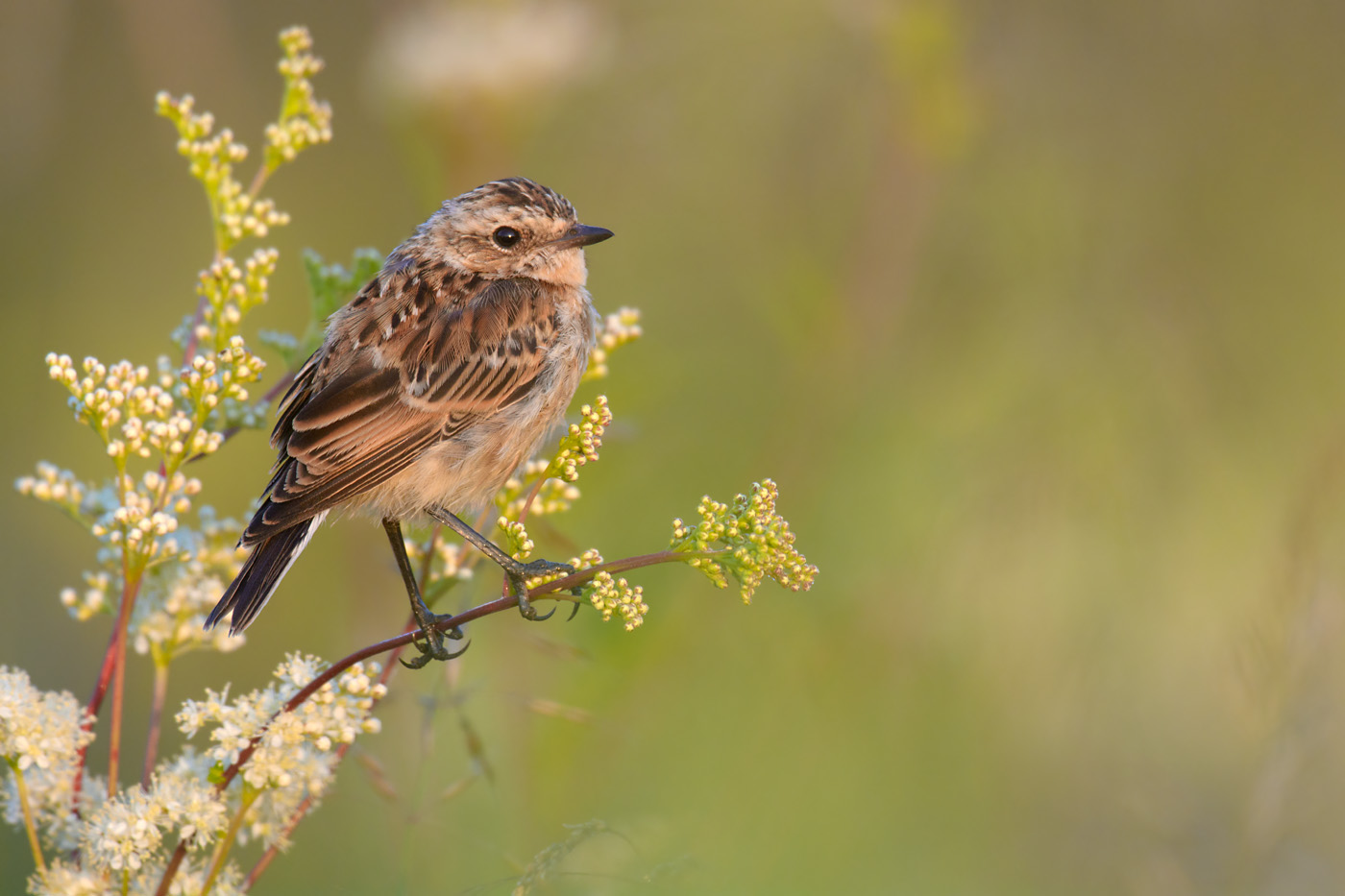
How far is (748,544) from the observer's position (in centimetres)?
199

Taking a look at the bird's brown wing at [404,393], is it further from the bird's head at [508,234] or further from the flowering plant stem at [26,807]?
the flowering plant stem at [26,807]

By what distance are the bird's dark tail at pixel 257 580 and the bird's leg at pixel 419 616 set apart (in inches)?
12.3

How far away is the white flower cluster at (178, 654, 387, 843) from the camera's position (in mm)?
1968

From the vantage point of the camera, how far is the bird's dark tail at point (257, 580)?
2.51 meters

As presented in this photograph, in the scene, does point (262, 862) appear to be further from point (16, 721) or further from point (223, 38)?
point (223, 38)

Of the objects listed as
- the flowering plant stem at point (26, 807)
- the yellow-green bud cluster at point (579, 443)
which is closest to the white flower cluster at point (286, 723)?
the flowering plant stem at point (26, 807)

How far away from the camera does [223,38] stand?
6230mm

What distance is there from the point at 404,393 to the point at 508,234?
91cm

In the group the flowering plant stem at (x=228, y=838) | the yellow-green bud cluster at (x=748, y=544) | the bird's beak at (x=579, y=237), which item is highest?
the bird's beak at (x=579, y=237)

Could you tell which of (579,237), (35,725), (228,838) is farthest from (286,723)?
(579,237)

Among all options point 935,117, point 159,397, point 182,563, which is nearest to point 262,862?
point 182,563

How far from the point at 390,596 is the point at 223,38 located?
11.7 ft

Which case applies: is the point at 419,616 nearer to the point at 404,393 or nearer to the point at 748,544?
the point at 404,393

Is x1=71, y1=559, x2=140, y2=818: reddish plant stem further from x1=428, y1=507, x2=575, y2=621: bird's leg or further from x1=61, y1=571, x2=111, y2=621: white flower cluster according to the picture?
x1=428, y1=507, x2=575, y2=621: bird's leg
